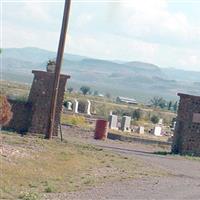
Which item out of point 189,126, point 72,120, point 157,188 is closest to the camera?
point 157,188

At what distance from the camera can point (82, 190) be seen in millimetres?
21375

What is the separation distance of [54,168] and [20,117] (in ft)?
38.4

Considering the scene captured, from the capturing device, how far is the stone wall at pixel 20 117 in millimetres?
36844

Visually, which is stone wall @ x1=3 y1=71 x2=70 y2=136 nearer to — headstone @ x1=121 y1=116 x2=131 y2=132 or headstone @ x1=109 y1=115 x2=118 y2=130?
headstone @ x1=109 y1=115 x2=118 y2=130

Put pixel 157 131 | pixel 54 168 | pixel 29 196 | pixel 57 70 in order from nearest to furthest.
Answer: pixel 29 196 < pixel 54 168 < pixel 57 70 < pixel 157 131

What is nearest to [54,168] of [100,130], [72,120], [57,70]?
[57,70]

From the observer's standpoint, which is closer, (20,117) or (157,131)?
(20,117)

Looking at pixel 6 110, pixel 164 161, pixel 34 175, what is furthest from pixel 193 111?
pixel 34 175

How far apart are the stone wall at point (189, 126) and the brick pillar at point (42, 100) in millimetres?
5780

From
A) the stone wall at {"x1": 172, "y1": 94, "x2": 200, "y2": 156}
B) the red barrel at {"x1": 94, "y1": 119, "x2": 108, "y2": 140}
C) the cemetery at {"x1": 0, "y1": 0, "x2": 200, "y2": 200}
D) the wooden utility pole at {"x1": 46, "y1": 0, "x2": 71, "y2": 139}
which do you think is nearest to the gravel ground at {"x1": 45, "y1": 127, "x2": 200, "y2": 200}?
the cemetery at {"x1": 0, "y1": 0, "x2": 200, "y2": 200}

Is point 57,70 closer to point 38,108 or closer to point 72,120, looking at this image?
point 38,108

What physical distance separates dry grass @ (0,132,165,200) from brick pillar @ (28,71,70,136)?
2.34m

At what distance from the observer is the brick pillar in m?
36.8

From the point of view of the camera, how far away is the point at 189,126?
38500 mm
